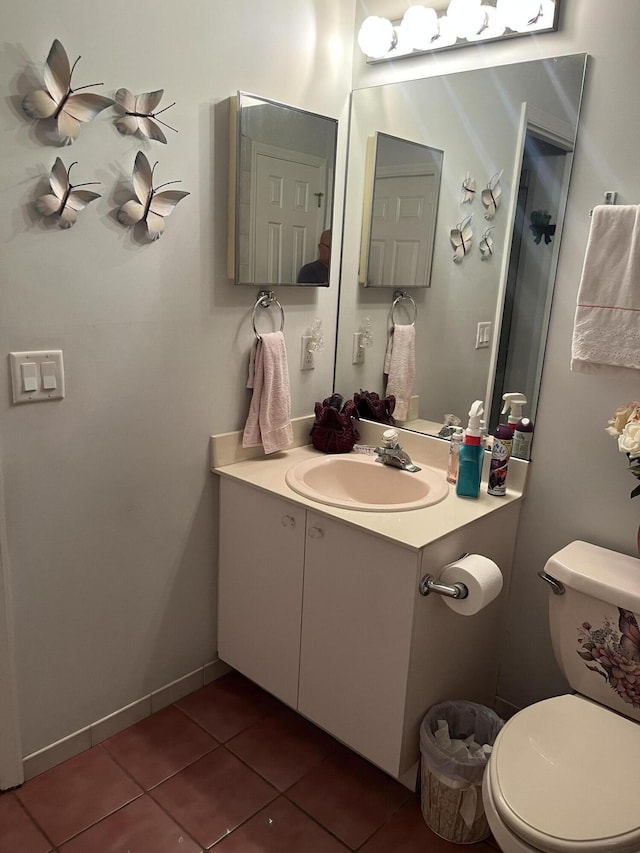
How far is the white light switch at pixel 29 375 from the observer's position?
1.49 m

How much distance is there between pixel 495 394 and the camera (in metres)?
1.89

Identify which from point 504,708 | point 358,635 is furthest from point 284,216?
point 504,708

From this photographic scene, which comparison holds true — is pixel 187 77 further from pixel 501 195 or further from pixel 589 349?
pixel 589 349

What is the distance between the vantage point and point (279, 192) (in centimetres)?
188

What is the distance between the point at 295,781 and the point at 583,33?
6.91 ft

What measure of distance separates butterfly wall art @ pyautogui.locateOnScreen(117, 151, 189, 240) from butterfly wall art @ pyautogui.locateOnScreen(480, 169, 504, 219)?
0.84 metres

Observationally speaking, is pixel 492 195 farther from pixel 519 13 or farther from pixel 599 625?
pixel 599 625

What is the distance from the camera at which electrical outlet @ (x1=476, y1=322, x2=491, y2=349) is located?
6.19 ft

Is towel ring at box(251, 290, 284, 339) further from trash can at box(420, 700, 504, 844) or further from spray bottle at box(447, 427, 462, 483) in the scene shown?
trash can at box(420, 700, 504, 844)

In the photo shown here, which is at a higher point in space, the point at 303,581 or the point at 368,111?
the point at 368,111

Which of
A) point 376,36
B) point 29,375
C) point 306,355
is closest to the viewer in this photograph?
point 29,375

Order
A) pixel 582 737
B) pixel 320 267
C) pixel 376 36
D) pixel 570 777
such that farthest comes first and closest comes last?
pixel 320 267
pixel 376 36
pixel 582 737
pixel 570 777

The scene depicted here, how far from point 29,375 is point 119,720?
1086 mm

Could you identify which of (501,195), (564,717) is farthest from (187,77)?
(564,717)
